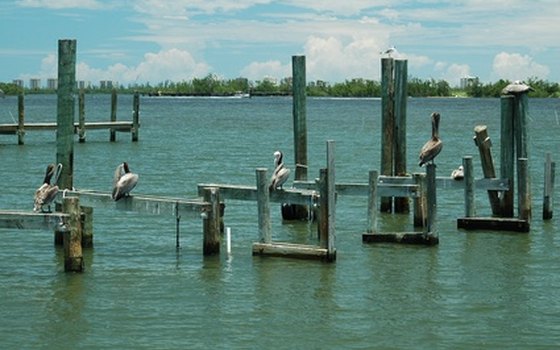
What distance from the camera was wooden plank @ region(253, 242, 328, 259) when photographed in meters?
16.4

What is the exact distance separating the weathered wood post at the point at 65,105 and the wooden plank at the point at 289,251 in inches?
120

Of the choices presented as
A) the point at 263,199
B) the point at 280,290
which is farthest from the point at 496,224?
the point at 280,290

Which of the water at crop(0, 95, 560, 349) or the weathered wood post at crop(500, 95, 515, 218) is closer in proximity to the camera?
the water at crop(0, 95, 560, 349)

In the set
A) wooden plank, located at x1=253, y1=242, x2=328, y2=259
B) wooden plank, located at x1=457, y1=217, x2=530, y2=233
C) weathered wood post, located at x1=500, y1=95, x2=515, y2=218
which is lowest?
wooden plank, located at x1=253, y1=242, x2=328, y2=259

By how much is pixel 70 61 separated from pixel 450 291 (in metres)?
6.58

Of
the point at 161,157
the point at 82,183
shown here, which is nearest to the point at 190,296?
the point at 82,183

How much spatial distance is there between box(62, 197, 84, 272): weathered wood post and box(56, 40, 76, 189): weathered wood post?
6.48 feet

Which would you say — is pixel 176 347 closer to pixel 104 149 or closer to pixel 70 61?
pixel 70 61

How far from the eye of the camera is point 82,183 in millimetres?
31531

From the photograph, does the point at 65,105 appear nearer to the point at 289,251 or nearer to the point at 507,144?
the point at 289,251

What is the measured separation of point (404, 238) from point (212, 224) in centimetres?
337

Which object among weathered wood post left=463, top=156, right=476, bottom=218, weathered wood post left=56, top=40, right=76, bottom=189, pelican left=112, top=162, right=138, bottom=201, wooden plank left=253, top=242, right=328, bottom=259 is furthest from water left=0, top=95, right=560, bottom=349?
weathered wood post left=56, top=40, right=76, bottom=189

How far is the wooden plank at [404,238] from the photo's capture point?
18094 mm

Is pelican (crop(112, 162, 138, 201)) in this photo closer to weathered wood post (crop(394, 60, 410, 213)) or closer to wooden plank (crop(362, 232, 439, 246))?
wooden plank (crop(362, 232, 439, 246))
